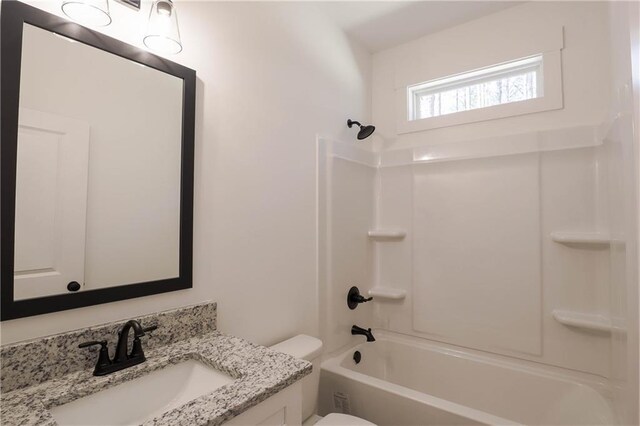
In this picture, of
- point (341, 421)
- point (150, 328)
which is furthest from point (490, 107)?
point (150, 328)

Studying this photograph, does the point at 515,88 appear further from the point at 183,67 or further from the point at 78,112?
the point at 78,112

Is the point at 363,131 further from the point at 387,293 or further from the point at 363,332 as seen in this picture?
the point at 363,332

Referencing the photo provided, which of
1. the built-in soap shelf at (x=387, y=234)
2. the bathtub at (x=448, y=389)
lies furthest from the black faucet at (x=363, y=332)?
the built-in soap shelf at (x=387, y=234)

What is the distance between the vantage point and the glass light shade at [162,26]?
3.40ft

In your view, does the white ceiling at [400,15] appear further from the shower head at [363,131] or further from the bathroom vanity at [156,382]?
the bathroom vanity at [156,382]

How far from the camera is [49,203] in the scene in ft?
2.95

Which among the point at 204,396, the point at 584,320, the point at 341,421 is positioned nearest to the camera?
the point at 204,396

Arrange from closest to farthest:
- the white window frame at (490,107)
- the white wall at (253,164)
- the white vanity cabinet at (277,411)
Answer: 1. the white vanity cabinet at (277,411)
2. the white wall at (253,164)
3. the white window frame at (490,107)

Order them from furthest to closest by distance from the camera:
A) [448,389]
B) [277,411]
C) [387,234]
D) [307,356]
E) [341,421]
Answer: [387,234] → [448,389] → [307,356] → [341,421] → [277,411]

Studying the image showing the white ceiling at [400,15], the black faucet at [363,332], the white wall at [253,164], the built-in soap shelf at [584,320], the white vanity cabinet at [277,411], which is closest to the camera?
the white vanity cabinet at [277,411]

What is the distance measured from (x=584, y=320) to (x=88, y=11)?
2582mm

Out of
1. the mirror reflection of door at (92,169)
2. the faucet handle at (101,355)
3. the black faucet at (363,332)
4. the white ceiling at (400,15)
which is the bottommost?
the black faucet at (363,332)

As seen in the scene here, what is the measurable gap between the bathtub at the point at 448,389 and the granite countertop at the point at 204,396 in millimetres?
817

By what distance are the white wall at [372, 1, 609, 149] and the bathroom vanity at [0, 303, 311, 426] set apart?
1.96 m
